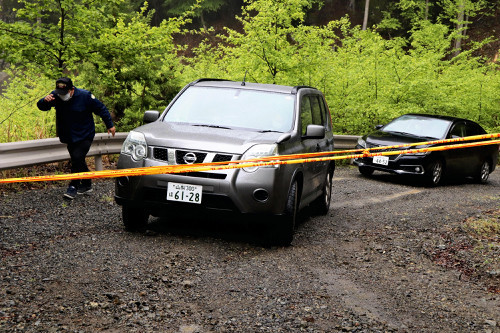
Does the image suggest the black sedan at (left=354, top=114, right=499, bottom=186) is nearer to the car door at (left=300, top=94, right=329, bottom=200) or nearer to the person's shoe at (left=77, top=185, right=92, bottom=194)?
the car door at (left=300, top=94, right=329, bottom=200)

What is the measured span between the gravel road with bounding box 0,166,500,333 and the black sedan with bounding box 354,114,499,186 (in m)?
4.67

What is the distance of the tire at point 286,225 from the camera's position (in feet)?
19.9

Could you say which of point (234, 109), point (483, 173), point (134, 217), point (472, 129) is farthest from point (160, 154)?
point (483, 173)

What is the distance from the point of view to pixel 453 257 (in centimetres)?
629

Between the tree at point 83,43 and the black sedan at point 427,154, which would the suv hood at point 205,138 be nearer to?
the tree at point 83,43

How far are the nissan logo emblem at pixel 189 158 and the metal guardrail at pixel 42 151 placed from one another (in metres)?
3.49

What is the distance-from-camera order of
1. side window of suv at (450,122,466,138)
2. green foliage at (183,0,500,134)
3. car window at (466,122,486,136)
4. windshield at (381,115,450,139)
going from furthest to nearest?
green foliage at (183,0,500,134) → car window at (466,122,486,136) → side window of suv at (450,122,466,138) → windshield at (381,115,450,139)

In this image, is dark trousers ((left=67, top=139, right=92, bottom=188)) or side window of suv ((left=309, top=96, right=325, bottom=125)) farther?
dark trousers ((left=67, top=139, right=92, bottom=188))

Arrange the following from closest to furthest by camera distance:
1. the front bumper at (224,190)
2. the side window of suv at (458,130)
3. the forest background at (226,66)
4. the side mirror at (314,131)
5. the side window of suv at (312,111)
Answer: the front bumper at (224,190) → the side mirror at (314,131) → the side window of suv at (312,111) → the forest background at (226,66) → the side window of suv at (458,130)

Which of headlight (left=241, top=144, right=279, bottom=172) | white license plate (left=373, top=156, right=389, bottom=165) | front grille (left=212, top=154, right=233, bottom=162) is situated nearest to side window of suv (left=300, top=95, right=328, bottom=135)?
headlight (left=241, top=144, right=279, bottom=172)

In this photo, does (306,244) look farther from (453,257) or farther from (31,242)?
(31,242)

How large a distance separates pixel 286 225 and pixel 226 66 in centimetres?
1158

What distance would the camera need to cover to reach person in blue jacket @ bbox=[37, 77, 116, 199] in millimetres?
7902

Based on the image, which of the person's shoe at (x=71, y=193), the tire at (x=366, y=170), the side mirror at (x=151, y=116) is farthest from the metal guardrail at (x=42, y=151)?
the tire at (x=366, y=170)
